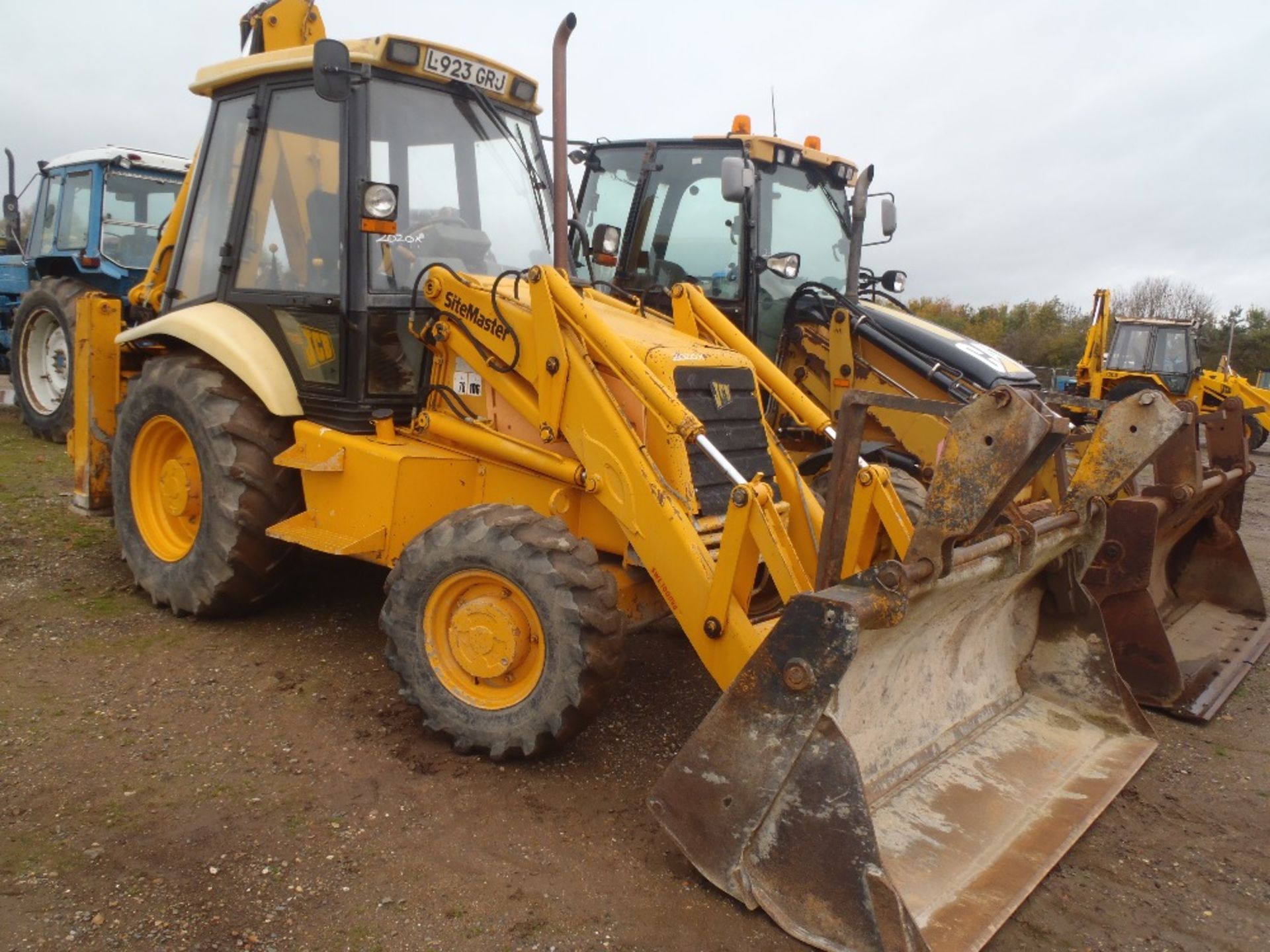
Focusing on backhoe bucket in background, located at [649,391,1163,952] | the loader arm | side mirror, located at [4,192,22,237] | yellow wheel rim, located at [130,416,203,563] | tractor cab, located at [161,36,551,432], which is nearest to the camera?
backhoe bucket in background, located at [649,391,1163,952]

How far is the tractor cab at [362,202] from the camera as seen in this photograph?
172 inches

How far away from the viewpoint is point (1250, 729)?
4.52m

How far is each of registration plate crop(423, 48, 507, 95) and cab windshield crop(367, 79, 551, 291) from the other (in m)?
0.07

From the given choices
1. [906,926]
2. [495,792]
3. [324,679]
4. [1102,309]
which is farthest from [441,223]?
[1102,309]

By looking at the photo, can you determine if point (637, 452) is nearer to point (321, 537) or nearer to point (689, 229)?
point (321, 537)

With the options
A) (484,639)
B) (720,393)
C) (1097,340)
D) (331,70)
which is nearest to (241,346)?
(331,70)

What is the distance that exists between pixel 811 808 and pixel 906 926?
1.21ft

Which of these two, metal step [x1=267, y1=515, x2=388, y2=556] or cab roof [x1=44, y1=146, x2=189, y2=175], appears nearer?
metal step [x1=267, y1=515, x2=388, y2=556]

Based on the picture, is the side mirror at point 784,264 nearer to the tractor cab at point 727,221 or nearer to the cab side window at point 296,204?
the tractor cab at point 727,221

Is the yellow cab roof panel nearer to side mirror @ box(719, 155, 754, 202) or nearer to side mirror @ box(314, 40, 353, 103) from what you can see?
side mirror @ box(719, 155, 754, 202)

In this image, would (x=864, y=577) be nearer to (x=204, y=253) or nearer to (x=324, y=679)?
(x=324, y=679)

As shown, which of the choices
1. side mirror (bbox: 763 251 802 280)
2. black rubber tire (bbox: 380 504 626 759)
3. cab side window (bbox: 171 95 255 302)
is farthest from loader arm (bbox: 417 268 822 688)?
side mirror (bbox: 763 251 802 280)

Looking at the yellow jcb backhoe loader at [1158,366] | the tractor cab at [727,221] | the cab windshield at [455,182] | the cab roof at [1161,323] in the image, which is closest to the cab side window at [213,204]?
the cab windshield at [455,182]

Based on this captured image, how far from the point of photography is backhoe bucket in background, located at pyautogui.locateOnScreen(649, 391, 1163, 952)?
2.70 meters
